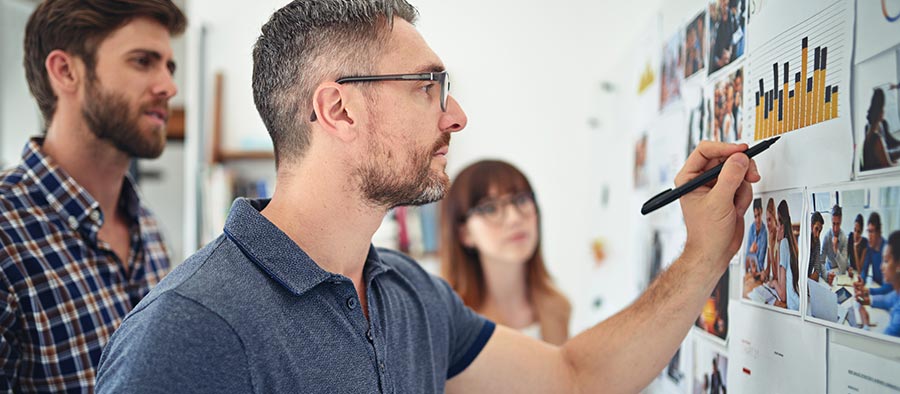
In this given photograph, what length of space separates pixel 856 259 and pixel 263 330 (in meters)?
0.69

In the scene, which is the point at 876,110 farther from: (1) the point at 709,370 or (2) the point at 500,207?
(2) the point at 500,207

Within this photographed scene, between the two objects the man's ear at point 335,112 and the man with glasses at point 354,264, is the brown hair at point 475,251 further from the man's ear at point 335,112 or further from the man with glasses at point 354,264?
the man's ear at point 335,112

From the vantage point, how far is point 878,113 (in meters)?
0.69

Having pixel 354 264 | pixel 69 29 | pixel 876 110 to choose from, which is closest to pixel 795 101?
pixel 876 110

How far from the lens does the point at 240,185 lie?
3857mm

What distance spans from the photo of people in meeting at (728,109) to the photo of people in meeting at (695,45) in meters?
0.10

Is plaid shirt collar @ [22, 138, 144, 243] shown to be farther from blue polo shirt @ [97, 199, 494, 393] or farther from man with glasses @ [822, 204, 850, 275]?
man with glasses @ [822, 204, 850, 275]

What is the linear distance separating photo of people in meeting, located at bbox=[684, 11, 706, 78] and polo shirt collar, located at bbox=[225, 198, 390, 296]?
72cm

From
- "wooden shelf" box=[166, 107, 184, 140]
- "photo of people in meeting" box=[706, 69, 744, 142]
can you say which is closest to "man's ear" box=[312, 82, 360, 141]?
"photo of people in meeting" box=[706, 69, 744, 142]

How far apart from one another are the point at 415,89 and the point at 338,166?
17 centimetres

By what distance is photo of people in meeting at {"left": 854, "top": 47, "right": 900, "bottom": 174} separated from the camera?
0.67m

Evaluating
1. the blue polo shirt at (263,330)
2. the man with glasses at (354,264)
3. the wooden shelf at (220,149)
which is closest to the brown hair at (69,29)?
the man with glasses at (354,264)

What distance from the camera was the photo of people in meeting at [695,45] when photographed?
118 centimetres

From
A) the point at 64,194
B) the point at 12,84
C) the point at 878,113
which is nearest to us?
the point at 878,113
